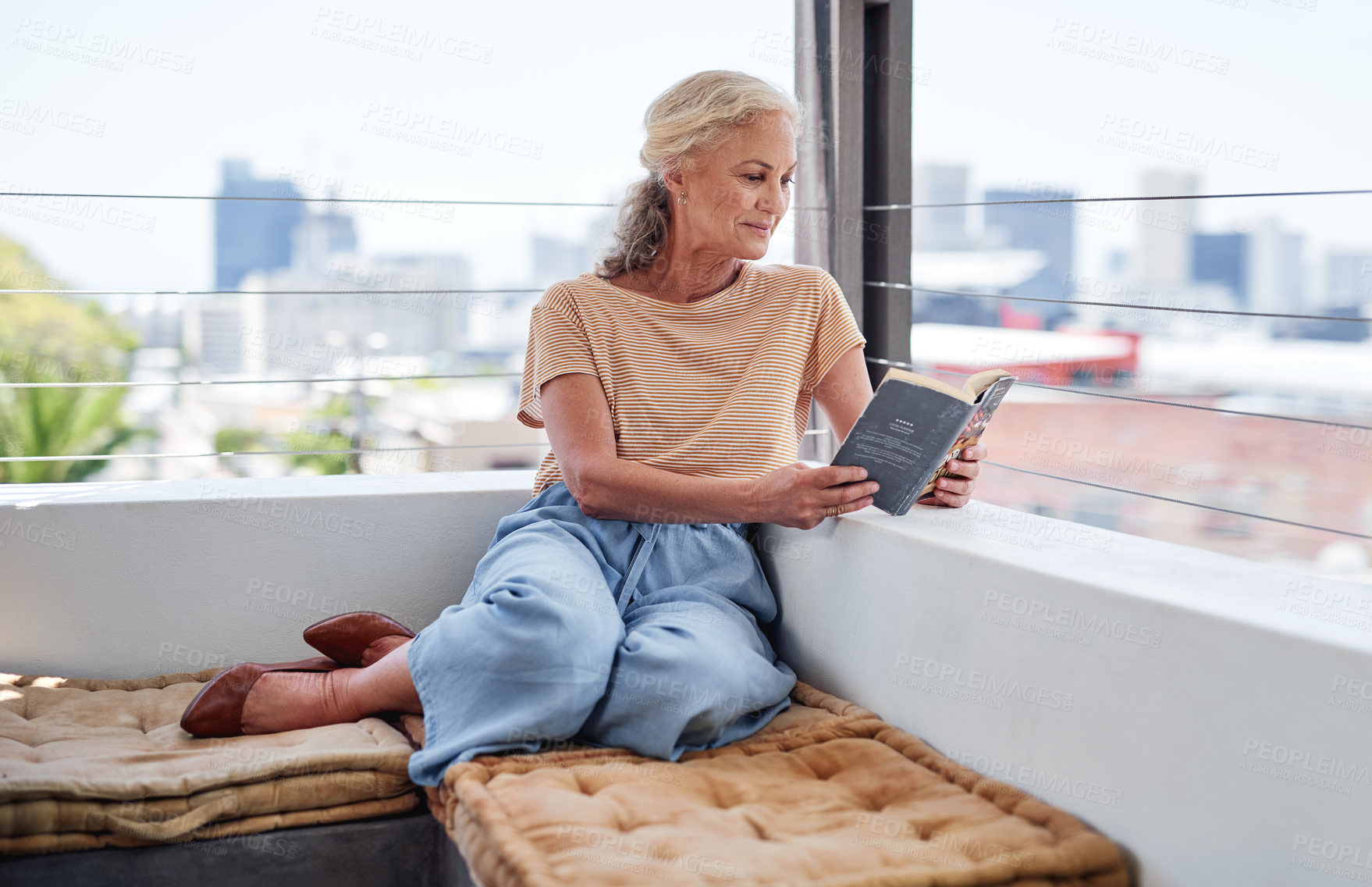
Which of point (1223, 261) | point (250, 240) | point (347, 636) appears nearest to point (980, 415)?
point (347, 636)

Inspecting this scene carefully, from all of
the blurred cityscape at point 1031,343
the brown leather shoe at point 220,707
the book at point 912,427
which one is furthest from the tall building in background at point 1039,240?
the brown leather shoe at point 220,707

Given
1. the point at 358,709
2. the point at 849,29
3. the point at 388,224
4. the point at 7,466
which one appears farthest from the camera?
the point at 388,224

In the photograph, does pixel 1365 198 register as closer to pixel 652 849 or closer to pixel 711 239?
pixel 711 239

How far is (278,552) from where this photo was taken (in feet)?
6.38

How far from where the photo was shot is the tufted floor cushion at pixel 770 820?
1.09 m

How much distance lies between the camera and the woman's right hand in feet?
5.02

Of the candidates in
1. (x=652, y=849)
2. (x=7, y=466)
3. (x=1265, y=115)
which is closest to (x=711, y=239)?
(x=652, y=849)

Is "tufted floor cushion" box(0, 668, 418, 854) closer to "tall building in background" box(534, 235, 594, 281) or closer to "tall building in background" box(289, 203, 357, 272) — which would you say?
"tall building in background" box(534, 235, 594, 281)

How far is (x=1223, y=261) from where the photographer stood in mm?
31672

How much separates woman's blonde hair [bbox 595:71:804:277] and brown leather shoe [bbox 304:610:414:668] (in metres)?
0.69

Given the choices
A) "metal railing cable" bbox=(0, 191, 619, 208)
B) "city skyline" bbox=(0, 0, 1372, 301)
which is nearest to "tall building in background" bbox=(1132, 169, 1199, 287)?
"city skyline" bbox=(0, 0, 1372, 301)

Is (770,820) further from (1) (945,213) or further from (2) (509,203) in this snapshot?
(1) (945,213)

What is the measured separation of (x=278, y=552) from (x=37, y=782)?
2.19 feet

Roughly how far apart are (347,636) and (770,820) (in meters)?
0.80
